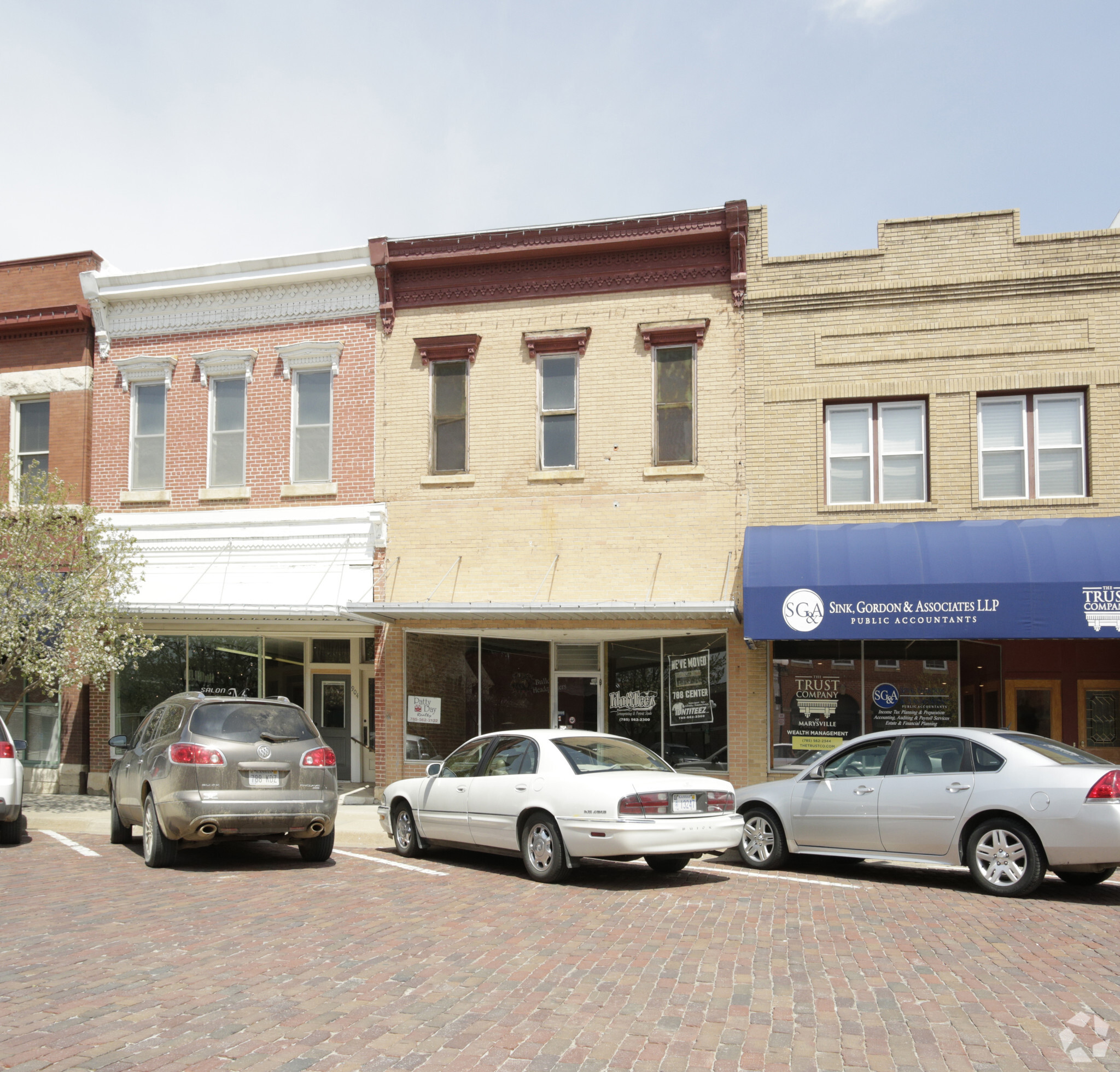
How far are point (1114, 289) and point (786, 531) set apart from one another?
582 centimetres

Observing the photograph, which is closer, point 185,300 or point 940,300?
point 940,300

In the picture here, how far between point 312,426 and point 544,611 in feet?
19.3

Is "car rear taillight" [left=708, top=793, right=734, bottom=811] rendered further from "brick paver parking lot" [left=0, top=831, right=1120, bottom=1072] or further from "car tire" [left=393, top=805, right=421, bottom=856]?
"car tire" [left=393, top=805, right=421, bottom=856]

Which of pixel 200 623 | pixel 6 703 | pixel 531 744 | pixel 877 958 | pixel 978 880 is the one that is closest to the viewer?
pixel 877 958

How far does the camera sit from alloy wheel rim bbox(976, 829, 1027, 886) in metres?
9.57

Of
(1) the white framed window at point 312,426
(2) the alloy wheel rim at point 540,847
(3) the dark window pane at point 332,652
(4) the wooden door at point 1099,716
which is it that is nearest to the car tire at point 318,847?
(2) the alloy wheel rim at point 540,847

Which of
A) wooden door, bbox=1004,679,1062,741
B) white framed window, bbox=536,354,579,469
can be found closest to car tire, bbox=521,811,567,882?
white framed window, bbox=536,354,579,469

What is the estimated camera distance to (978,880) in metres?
9.77

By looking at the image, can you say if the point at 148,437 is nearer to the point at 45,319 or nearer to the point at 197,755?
the point at 45,319

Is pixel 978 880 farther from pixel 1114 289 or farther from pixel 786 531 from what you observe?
pixel 1114 289

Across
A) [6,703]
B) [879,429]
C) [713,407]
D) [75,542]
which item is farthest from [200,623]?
[879,429]

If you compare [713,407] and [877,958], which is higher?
[713,407]

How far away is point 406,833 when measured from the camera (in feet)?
40.4

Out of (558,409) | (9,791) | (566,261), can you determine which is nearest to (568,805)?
(9,791)
